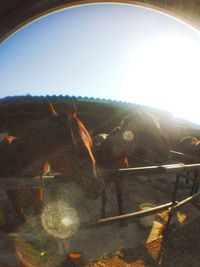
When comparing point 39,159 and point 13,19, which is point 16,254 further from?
point 13,19

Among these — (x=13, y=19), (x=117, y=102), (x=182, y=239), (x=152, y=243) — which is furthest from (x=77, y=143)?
(x=117, y=102)

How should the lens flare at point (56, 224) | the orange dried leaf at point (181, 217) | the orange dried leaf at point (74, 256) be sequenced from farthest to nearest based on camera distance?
the orange dried leaf at point (181, 217)
the lens flare at point (56, 224)
the orange dried leaf at point (74, 256)

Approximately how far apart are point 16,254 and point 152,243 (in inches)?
84.8

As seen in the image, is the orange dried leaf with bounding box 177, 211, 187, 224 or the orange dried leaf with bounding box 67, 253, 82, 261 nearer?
the orange dried leaf with bounding box 67, 253, 82, 261

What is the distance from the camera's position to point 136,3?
1.75 m

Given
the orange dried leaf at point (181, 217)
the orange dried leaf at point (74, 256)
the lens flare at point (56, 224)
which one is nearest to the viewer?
the orange dried leaf at point (74, 256)

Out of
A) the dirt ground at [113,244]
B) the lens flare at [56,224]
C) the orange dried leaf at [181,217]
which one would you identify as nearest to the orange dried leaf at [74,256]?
the dirt ground at [113,244]

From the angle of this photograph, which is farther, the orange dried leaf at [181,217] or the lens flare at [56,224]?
the orange dried leaf at [181,217]

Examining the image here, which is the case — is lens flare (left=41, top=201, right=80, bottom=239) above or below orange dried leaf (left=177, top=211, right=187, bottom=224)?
above

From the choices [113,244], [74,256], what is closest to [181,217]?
[113,244]

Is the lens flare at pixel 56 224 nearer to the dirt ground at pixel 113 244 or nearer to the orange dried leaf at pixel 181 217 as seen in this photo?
the dirt ground at pixel 113 244

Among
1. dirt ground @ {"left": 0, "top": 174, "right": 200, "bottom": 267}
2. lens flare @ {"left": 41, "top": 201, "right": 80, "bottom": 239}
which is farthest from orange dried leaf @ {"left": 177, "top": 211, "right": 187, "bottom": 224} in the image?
lens flare @ {"left": 41, "top": 201, "right": 80, "bottom": 239}

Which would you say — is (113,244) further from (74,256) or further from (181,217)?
(181,217)

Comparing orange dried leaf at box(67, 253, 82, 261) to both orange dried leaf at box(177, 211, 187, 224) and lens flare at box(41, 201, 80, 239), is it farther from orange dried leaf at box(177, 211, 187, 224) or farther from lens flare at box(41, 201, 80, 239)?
orange dried leaf at box(177, 211, 187, 224)
